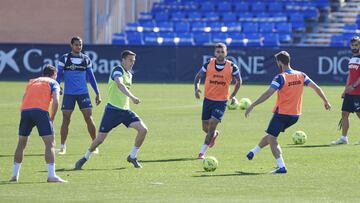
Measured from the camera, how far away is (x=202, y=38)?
45156 millimetres

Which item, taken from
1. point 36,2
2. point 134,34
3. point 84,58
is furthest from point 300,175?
point 36,2

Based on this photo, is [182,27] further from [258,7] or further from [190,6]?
[258,7]

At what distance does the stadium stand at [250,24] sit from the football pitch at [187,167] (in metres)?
18.4

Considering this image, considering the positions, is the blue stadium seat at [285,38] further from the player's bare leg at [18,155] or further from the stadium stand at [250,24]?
the player's bare leg at [18,155]

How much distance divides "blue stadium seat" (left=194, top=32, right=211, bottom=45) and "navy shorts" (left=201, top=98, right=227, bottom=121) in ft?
90.6

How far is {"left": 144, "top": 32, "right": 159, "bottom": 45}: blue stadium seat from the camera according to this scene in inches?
1790

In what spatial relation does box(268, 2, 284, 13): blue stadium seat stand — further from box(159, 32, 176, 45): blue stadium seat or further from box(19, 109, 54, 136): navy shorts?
box(19, 109, 54, 136): navy shorts

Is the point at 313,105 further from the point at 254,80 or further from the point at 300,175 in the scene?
the point at 300,175

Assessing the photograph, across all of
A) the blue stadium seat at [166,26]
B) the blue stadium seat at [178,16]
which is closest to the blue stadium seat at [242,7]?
the blue stadium seat at [178,16]

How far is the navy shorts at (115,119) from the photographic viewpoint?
611 inches

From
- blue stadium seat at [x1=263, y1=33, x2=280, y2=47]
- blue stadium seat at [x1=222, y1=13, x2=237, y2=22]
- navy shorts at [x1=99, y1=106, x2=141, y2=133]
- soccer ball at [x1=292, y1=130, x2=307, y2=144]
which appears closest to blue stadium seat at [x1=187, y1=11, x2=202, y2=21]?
blue stadium seat at [x1=222, y1=13, x2=237, y2=22]

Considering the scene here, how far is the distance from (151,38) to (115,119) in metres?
30.4

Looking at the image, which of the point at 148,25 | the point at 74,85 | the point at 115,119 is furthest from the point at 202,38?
the point at 115,119

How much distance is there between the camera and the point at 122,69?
1567 centimetres
